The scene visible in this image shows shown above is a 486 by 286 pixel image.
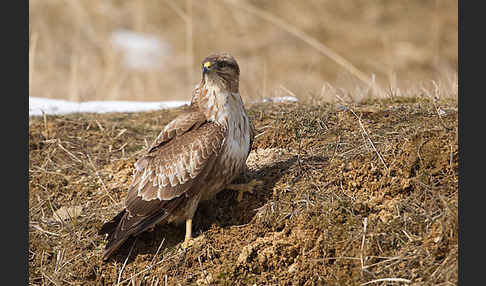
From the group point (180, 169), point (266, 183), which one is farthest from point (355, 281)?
point (180, 169)

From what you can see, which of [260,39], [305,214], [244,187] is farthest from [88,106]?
[260,39]

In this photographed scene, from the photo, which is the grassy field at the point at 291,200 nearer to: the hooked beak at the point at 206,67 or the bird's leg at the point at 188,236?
the bird's leg at the point at 188,236

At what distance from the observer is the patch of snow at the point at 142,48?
15.0 metres

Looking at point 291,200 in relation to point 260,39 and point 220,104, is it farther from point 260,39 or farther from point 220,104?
point 260,39

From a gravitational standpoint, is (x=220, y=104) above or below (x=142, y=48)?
below

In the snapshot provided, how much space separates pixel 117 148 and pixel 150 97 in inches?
151

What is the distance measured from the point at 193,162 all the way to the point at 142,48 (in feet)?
38.8

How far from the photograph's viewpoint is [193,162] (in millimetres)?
4512

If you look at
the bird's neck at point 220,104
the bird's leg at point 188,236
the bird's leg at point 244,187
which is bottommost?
the bird's leg at point 188,236

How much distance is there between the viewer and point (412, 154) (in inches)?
172

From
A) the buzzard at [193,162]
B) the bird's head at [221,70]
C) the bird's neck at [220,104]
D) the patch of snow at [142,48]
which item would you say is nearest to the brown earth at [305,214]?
the buzzard at [193,162]

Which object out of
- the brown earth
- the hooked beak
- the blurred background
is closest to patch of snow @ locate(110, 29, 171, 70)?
the blurred background

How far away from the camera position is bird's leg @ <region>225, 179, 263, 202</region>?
4.70 metres

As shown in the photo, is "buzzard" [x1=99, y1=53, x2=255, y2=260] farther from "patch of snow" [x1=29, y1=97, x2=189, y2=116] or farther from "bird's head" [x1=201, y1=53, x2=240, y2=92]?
"patch of snow" [x1=29, y1=97, x2=189, y2=116]
